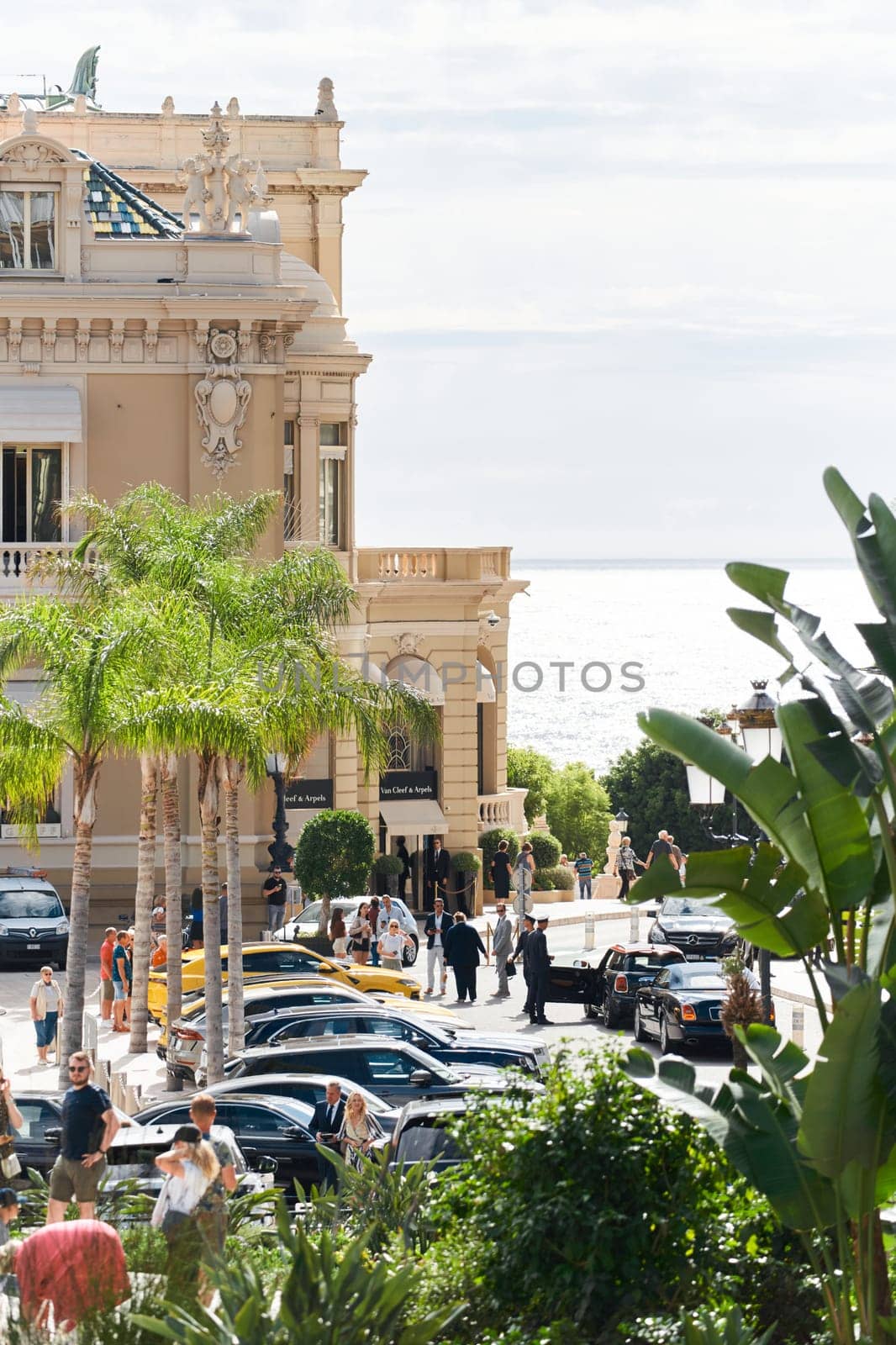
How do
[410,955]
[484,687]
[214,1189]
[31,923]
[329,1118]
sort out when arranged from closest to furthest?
[214,1189] → [329,1118] → [31,923] → [410,955] → [484,687]

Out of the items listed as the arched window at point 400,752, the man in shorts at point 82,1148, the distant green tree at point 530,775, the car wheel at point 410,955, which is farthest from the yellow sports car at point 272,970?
the distant green tree at point 530,775

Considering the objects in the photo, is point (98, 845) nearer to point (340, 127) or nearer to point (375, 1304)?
point (340, 127)

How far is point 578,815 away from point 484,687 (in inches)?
1366

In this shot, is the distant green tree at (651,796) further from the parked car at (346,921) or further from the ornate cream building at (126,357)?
the parked car at (346,921)

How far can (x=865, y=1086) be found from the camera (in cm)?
1097

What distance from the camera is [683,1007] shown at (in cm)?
2703

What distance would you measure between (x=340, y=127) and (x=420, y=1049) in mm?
33727

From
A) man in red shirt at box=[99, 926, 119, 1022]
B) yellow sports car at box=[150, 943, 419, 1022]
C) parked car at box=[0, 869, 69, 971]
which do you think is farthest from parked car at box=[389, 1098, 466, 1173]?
parked car at box=[0, 869, 69, 971]

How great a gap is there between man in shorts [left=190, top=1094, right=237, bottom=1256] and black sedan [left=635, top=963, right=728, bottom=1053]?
1240 cm

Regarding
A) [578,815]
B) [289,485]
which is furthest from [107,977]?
[578,815]

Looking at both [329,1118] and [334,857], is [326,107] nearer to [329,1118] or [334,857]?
[334,857]

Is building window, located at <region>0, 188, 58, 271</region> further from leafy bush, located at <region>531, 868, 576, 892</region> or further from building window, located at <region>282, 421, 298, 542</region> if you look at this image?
leafy bush, located at <region>531, 868, 576, 892</region>

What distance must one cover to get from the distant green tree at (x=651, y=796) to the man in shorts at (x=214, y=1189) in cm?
6549

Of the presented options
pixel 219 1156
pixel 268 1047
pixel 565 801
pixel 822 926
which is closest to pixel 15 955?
pixel 268 1047
